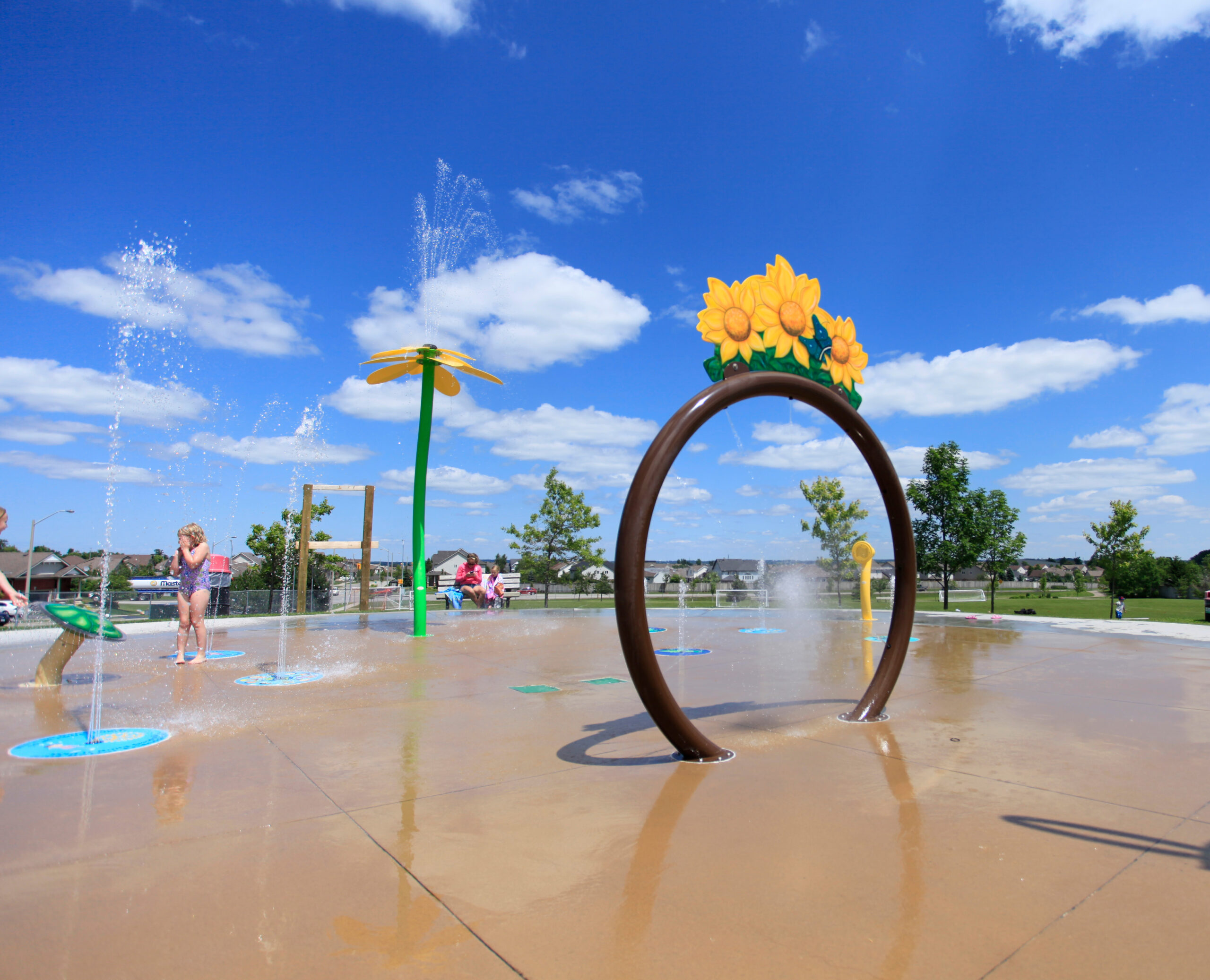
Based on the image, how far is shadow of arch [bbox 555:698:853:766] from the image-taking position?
208 inches

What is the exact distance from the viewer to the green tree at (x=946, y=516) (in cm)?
2433

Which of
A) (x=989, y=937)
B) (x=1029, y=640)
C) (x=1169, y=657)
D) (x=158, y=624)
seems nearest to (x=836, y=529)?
(x=1029, y=640)

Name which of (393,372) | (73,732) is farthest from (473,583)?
(73,732)

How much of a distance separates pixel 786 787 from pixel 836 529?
1032 inches

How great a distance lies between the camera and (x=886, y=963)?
2604 mm

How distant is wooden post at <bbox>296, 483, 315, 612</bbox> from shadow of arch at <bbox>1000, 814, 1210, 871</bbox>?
17253mm

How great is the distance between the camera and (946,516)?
2477cm

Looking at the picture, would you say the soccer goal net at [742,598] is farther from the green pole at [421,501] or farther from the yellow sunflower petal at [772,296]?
the yellow sunflower petal at [772,296]

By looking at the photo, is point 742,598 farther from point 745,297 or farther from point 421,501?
point 745,297

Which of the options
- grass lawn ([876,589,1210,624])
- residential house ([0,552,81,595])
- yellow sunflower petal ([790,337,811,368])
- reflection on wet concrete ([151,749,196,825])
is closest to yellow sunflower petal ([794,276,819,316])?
yellow sunflower petal ([790,337,811,368])

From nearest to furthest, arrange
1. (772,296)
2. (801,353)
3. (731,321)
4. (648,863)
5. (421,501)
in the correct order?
(648,863), (731,321), (772,296), (801,353), (421,501)

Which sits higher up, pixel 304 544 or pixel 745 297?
pixel 745 297

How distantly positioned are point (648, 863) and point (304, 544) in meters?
17.0

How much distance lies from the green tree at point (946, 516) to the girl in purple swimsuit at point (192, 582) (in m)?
22.4
